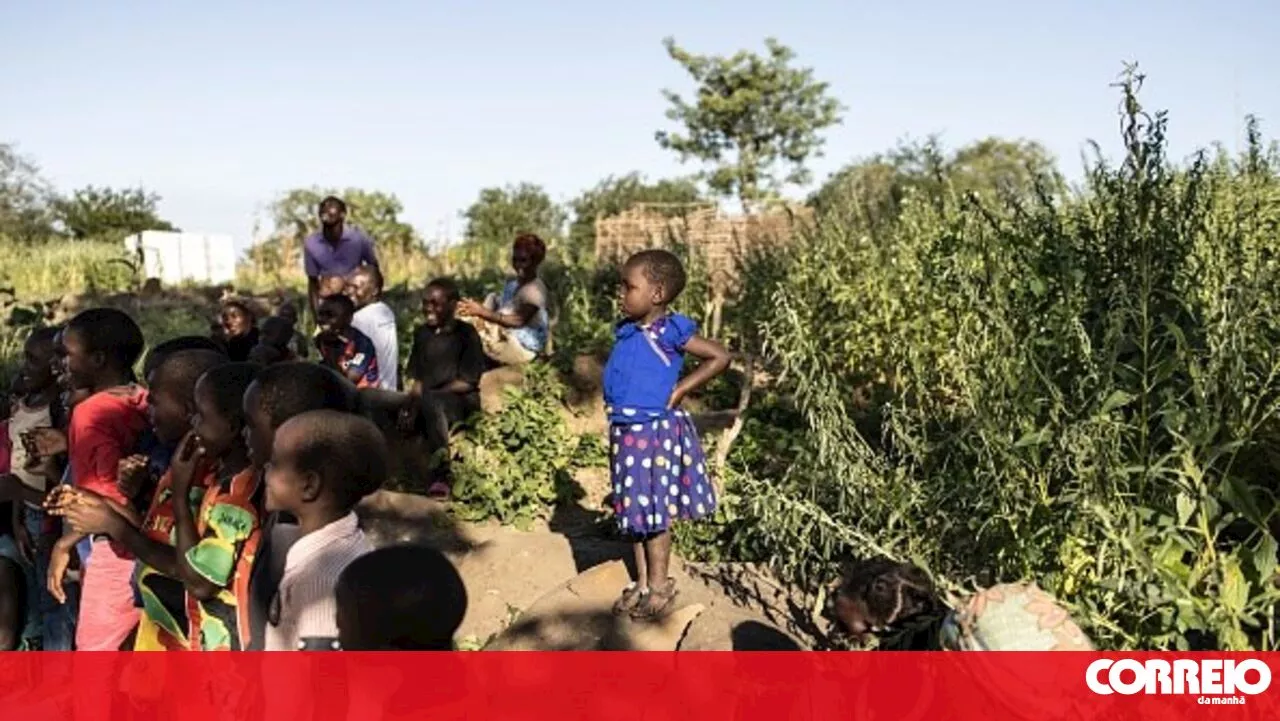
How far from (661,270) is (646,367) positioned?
351 mm

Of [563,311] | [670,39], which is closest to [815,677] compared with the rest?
[563,311]

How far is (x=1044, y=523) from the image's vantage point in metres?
3.48

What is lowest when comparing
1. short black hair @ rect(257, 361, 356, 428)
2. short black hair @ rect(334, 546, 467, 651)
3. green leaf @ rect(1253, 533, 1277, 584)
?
green leaf @ rect(1253, 533, 1277, 584)

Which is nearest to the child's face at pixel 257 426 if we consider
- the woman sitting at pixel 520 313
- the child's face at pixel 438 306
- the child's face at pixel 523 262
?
the woman sitting at pixel 520 313

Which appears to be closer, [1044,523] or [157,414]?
[157,414]

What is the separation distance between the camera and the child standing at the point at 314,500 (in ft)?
7.68

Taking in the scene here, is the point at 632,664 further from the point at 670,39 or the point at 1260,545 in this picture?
the point at 670,39

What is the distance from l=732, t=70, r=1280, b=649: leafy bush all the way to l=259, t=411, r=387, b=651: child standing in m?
1.56

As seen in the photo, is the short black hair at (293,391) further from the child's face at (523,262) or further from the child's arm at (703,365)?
the child's face at (523,262)

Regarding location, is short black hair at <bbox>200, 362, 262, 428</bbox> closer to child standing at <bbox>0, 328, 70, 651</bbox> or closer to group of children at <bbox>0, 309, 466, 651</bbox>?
group of children at <bbox>0, 309, 466, 651</bbox>

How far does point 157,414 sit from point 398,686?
149 centimetres

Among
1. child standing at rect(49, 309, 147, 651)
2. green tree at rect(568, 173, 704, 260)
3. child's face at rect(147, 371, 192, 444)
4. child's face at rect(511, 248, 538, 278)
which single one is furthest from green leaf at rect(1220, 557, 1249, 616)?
green tree at rect(568, 173, 704, 260)

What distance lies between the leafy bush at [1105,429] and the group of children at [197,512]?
5.21ft

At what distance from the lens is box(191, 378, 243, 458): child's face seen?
9.40 ft
